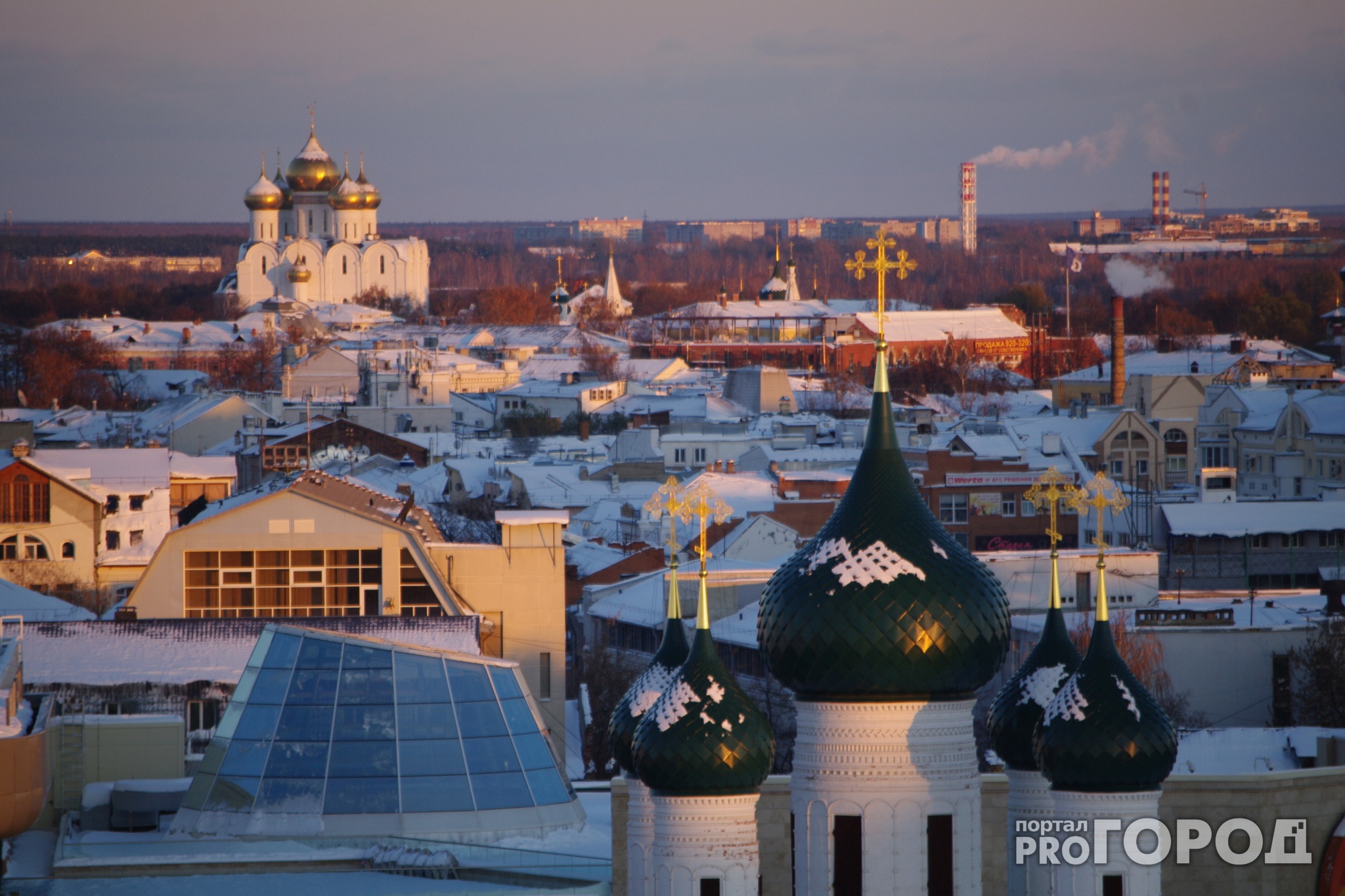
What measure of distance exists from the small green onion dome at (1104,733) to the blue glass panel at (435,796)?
449cm

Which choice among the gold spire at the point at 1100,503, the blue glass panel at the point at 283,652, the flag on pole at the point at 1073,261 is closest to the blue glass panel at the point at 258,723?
the blue glass panel at the point at 283,652

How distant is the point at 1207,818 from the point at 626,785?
287 centimetres

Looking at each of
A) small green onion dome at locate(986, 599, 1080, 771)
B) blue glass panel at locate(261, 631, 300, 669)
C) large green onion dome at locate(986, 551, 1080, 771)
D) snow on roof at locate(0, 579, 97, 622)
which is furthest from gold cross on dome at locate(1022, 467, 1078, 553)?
snow on roof at locate(0, 579, 97, 622)

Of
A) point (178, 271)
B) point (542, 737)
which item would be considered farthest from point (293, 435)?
point (178, 271)

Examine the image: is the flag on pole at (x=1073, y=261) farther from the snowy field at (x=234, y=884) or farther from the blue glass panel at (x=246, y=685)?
the snowy field at (x=234, y=884)

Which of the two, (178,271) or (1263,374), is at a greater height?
(178,271)

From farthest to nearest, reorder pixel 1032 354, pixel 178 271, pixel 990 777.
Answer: pixel 178 271, pixel 1032 354, pixel 990 777

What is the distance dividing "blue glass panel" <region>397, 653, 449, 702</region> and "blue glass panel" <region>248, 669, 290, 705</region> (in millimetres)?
665

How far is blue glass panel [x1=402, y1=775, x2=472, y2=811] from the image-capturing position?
13.8m

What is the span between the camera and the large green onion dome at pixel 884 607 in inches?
401

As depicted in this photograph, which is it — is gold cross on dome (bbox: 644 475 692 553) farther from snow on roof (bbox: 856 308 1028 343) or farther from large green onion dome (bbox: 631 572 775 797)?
snow on roof (bbox: 856 308 1028 343)

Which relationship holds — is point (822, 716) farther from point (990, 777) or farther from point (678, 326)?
point (678, 326)

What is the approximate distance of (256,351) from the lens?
75938mm

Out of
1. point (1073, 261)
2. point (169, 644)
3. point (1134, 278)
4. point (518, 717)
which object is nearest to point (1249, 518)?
point (169, 644)
